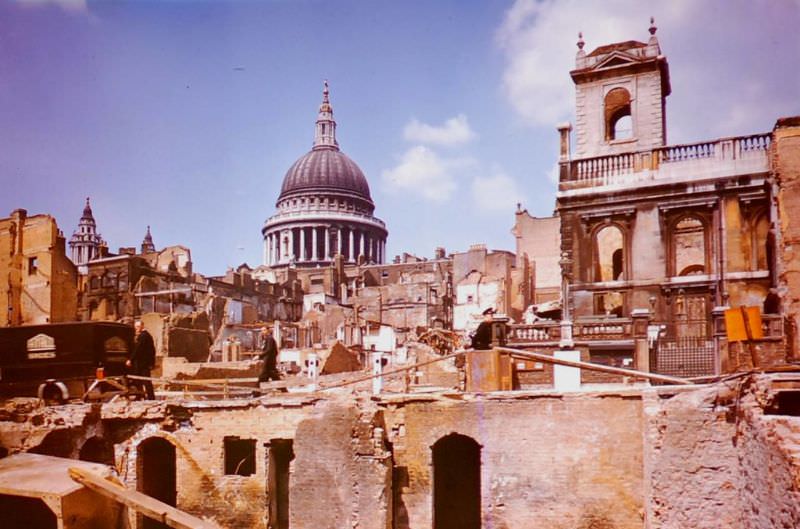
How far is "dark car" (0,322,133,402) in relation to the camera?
17.0 m

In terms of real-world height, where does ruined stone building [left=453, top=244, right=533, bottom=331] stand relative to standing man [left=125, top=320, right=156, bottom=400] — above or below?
above

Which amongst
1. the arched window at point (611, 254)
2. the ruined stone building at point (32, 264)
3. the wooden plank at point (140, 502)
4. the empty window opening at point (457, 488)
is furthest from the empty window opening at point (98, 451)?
the arched window at point (611, 254)

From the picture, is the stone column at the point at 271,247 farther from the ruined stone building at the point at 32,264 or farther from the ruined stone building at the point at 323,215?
the ruined stone building at the point at 32,264

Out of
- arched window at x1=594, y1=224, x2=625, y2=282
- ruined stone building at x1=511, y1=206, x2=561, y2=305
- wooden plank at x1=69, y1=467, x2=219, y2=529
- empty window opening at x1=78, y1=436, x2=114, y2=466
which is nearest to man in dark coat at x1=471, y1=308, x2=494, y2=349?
wooden plank at x1=69, y1=467, x2=219, y2=529

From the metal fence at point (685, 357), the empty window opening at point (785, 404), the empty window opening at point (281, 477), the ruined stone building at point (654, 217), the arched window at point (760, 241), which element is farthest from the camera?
the arched window at point (760, 241)

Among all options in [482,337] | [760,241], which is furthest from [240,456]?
[760,241]

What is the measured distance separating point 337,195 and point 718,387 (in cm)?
7589

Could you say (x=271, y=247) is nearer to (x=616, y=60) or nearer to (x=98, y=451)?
(x=616, y=60)

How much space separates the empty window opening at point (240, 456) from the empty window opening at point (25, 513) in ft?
14.0

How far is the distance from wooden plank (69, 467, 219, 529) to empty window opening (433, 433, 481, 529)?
7171 millimetres

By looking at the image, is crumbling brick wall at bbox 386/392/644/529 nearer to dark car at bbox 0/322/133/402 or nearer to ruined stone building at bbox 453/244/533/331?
dark car at bbox 0/322/133/402

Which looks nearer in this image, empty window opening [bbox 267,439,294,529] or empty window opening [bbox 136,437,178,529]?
empty window opening [bbox 136,437,178,529]

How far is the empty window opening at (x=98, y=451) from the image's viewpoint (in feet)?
52.7

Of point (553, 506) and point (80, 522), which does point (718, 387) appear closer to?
point (553, 506)
